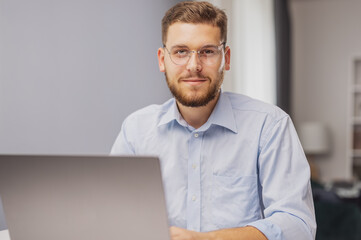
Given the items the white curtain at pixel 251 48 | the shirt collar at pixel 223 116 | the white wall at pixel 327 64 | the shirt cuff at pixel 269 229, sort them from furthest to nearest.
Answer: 1. the white wall at pixel 327 64
2. the white curtain at pixel 251 48
3. the shirt collar at pixel 223 116
4. the shirt cuff at pixel 269 229

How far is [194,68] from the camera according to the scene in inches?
45.4

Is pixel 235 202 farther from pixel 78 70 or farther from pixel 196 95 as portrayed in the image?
pixel 78 70

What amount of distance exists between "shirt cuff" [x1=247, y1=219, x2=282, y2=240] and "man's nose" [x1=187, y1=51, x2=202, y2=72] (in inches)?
17.0

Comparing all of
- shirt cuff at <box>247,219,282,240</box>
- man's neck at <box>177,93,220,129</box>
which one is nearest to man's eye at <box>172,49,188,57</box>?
man's neck at <box>177,93,220,129</box>

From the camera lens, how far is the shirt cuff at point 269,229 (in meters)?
0.98

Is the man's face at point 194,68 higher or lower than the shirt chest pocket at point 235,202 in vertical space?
higher

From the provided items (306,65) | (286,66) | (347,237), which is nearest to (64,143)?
(347,237)

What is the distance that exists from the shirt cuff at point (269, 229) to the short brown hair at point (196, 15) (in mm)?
531

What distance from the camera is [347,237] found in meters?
2.17

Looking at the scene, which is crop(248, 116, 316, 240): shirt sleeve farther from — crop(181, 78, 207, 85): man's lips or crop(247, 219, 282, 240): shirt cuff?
crop(181, 78, 207, 85): man's lips

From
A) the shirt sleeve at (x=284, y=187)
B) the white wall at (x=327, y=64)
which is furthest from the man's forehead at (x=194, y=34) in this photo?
the white wall at (x=327, y=64)

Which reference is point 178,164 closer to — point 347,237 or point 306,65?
point 347,237

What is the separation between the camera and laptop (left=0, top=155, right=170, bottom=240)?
71 centimetres

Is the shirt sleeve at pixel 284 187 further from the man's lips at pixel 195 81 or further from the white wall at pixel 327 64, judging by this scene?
the white wall at pixel 327 64
